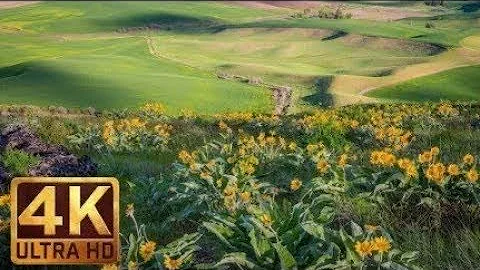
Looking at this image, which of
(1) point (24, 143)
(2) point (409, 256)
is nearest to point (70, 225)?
(2) point (409, 256)

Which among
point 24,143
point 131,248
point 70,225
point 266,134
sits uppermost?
point 70,225

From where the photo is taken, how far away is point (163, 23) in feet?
239

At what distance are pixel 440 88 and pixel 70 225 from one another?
28694 millimetres

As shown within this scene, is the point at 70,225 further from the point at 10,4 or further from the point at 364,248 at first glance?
the point at 10,4

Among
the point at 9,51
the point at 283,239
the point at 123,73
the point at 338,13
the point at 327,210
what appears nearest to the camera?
the point at 283,239

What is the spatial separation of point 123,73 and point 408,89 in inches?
715

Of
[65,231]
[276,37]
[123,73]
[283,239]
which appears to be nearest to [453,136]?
[283,239]

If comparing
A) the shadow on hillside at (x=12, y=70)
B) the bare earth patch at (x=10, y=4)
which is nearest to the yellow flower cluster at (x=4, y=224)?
the bare earth patch at (x=10, y=4)

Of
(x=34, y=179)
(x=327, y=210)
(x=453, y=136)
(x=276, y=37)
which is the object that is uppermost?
(x=34, y=179)

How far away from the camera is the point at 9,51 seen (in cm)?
2919

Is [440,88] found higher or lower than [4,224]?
lower

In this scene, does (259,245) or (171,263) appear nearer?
(171,263)

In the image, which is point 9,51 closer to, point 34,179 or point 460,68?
point 460,68

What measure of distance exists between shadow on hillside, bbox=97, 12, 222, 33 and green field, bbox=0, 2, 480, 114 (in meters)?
0.15
